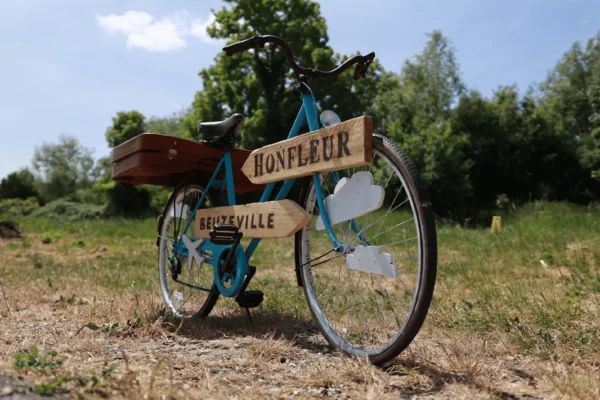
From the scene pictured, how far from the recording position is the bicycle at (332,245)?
7.23ft

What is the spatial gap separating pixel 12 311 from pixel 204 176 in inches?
65.2

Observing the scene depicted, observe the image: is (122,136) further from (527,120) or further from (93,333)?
(93,333)

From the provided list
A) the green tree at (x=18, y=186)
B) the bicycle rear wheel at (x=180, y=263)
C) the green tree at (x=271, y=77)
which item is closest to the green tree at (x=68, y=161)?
the green tree at (x=18, y=186)

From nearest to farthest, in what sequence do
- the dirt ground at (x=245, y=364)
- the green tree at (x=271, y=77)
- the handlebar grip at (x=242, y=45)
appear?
the dirt ground at (x=245, y=364)
the handlebar grip at (x=242, y=45)
the green tree at (x=271, y=77)

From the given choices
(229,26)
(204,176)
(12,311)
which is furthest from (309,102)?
(229,26)

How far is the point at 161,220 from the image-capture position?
4.36m

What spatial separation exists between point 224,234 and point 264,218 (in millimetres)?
391

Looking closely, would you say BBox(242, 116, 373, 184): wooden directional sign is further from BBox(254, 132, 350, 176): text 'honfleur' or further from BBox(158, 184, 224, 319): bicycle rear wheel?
BBox(158, 184, 224, 319): bicycle rear wheel

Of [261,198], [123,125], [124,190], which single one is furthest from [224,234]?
[123,125]

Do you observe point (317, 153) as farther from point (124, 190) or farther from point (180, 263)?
point (124, 190)

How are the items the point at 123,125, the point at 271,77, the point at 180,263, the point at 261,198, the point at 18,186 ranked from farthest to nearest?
the point at 18,186, the point at 123,125, the point at 271,77, the point at 180,263, the point at 261,198

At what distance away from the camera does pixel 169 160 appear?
3.61m

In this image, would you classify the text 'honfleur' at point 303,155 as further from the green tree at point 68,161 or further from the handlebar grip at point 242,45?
the green tree at point 68,161

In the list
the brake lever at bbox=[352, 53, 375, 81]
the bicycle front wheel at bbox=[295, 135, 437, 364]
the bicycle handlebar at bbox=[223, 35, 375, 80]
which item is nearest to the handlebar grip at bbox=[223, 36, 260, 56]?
the bicycle handlebar at bbox=[223, 35, 375, 80]
